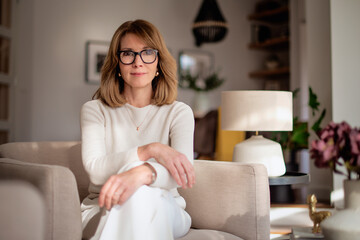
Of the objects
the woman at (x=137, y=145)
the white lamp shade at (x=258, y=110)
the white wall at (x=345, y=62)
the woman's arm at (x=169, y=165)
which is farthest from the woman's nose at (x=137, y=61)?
the white wall at (x=345, y=62)

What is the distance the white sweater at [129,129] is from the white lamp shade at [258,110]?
497 millimetres

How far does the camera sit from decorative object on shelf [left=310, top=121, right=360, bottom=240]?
0.77 meters

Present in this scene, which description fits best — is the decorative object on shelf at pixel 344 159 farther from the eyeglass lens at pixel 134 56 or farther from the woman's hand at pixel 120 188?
the eyeglass lens at pixel 134 56

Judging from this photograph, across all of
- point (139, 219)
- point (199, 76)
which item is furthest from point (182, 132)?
point (199, 76)

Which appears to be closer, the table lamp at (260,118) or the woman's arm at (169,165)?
the woman's arm at (169,165)

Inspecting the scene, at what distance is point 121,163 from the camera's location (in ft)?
4.12

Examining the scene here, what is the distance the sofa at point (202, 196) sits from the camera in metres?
1.06

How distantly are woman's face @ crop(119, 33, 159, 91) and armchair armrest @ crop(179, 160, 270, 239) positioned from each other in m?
0.40

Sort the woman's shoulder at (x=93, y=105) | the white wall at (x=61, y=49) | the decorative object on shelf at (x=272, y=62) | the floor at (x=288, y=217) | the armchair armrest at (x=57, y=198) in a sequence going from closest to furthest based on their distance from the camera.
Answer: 1. the armchair armrest at (x=57, y=198)
2. the woman's shoulder at (x=93, y=105)
3. the floor at (x=288, y=217)
4. the white wall at (x=61, y=49)
5. the decorative object on shelf at (x=272, y=62)

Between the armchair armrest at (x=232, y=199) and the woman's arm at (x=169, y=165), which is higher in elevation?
the woman's arm at (x=169, y=165)

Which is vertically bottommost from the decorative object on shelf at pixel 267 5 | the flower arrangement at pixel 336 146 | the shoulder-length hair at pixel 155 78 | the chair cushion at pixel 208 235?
the chair cushion at pixel 208 235

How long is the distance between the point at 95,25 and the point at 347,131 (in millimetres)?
4318

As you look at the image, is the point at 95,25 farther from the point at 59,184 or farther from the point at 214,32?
the point at 59,184

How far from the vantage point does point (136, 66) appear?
1.46 m
